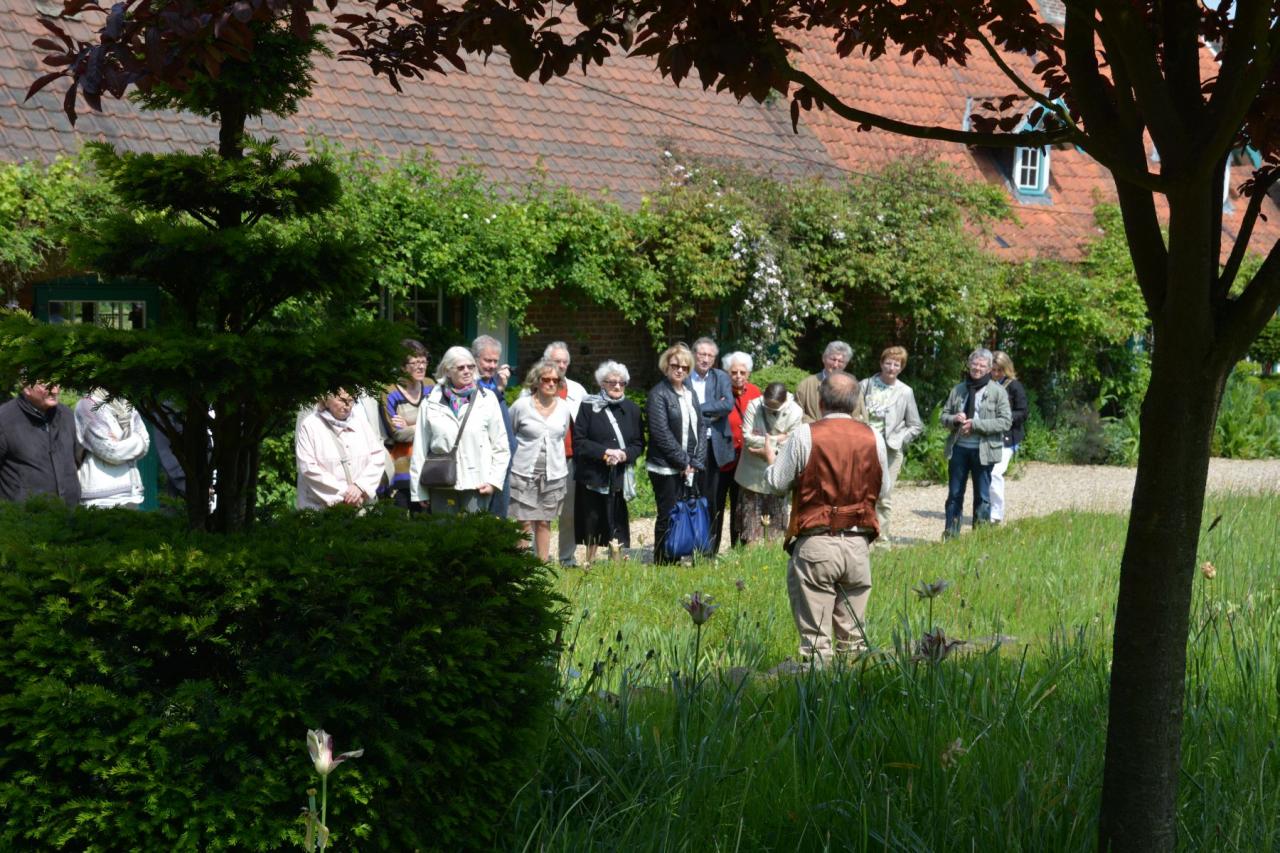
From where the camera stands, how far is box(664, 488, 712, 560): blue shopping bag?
10.9 metres

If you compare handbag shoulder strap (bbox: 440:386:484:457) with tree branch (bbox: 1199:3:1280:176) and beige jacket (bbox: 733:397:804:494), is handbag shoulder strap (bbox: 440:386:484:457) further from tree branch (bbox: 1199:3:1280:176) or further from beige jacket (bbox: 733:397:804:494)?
tree branch (bbox: 1199:3:1280:176)

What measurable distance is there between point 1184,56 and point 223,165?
2.64 metres

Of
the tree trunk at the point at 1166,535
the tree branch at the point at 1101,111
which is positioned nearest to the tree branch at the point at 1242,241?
the tree trunk at the point at 1166,535

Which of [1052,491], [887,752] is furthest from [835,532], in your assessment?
[1052,491]

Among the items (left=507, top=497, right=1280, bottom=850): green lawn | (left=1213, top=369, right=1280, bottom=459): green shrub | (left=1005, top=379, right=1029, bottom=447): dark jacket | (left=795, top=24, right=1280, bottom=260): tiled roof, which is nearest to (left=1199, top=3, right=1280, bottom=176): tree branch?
(left=507, top=497, right=1280, bottom=850): green lawn

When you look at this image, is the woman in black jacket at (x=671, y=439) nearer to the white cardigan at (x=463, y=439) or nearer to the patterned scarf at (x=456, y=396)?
the white cardigan at (x=463, y=439)

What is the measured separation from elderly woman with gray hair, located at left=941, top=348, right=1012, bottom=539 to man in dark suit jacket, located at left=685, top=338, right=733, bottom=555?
7.38 ft

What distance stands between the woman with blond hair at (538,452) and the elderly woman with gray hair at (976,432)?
3800 mm

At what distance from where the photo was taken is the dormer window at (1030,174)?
24281mm

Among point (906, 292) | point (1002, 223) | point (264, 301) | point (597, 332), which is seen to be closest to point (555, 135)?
point (597, 332)

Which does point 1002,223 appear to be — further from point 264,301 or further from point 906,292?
point 264,301

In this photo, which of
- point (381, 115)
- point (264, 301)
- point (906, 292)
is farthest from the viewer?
point (906, 292)

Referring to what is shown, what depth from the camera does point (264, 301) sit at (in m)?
4.05

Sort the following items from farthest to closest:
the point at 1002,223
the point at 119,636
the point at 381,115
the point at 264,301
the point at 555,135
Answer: the point at 1002,223 < the point at 555,135 < the point at 381,115 < the point at 264,301 < the point at 119,636
